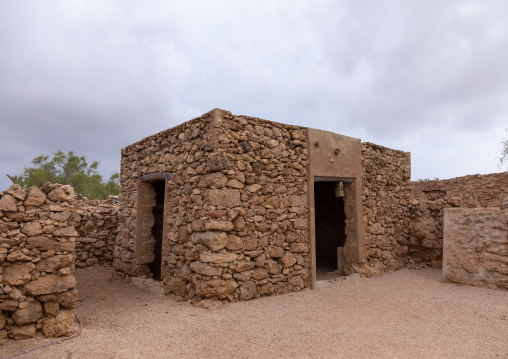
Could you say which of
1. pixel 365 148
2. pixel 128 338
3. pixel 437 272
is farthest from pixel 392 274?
pixel 128 338

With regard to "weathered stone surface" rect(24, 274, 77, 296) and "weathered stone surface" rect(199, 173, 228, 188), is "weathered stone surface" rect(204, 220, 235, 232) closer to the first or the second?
"weathered stone surface" rect(199, 173, 228, 188)

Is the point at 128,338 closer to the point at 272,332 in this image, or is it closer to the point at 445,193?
the point at 272,332

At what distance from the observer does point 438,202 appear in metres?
7.96

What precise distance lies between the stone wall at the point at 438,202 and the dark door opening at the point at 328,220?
230 centimetres

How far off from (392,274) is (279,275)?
3.27m

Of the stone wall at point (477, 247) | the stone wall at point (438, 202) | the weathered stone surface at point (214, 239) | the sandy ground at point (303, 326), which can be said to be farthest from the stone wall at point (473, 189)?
the weathered stone surface at point (214, 239)

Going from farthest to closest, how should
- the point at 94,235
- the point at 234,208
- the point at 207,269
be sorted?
the point at 94,235
the point at 234,208
the point at 207,269

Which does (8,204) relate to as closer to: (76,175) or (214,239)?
(214,239)

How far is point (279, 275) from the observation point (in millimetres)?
5617

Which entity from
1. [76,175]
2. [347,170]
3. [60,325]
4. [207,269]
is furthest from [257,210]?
[76,175]

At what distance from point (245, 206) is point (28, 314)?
3.15 metres

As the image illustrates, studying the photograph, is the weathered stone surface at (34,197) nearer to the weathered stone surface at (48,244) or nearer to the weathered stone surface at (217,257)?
the weathered stone surface at (48,244)

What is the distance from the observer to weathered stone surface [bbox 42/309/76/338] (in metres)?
3.59

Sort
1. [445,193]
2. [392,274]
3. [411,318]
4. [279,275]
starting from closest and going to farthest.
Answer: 1. [411,318]
2. [279,275]
3. [392,274]
4. [445,193]
